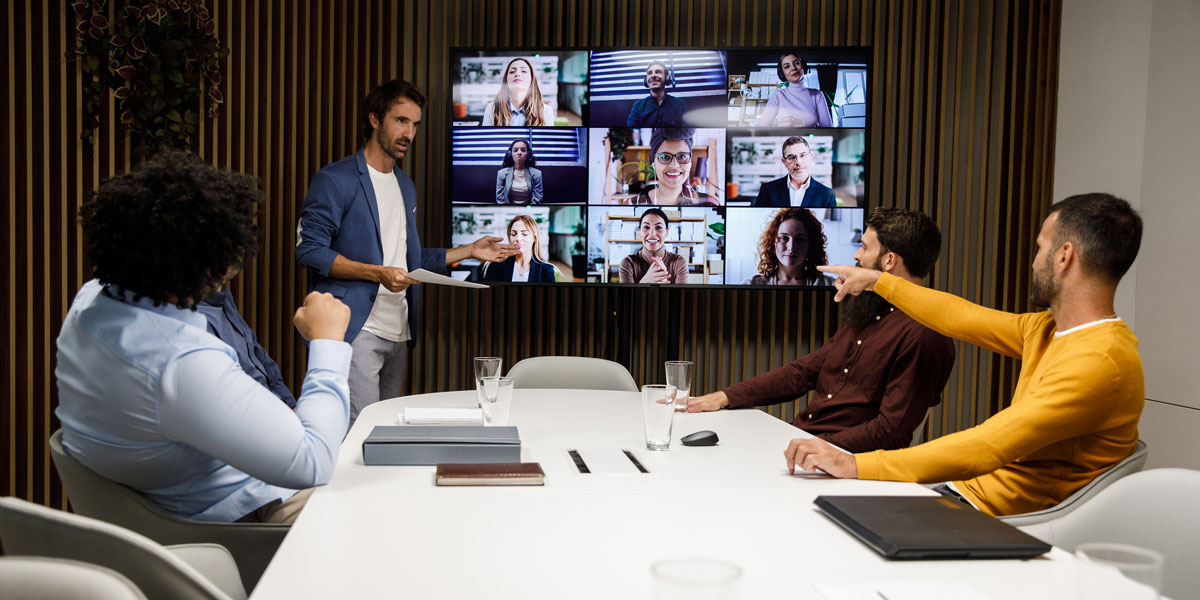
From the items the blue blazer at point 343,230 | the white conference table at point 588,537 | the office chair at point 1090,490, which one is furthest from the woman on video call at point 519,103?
the office chair at point 1090,490

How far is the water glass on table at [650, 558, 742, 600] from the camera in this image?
32.6 inches

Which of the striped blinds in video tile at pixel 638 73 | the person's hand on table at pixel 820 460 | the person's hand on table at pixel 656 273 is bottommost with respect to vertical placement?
the person's hand on table at pixel 820 460

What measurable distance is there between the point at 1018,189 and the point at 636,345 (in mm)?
2594

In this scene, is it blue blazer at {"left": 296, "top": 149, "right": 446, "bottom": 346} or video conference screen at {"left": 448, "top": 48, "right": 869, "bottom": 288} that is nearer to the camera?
blue blazer at {"left": 296, "top": 149, "right": 446, "bottom": 346}

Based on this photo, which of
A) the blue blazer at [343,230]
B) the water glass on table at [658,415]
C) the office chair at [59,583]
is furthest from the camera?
the blue blazer at [343,230]

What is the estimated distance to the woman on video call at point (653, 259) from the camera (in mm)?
5066

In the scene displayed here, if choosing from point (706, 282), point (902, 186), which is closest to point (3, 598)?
point (706, 282)

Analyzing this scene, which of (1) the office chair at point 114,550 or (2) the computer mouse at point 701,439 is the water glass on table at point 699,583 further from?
(2) the computer mouse at point 701,439

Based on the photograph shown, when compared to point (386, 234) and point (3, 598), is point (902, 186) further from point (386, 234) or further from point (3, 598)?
point (3, 598)

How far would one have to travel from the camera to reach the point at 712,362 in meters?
5.73

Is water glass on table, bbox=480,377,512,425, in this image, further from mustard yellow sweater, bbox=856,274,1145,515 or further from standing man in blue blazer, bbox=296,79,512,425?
standing man in blue blazer, bbox=296,79,512,425

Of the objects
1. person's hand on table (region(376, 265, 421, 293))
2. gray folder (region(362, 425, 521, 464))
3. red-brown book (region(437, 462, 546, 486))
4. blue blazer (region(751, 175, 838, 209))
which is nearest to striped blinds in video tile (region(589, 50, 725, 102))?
blue blazer (region(751, 175, 838, 209))

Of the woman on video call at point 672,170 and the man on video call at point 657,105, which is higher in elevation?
the man on video call at point 657,105

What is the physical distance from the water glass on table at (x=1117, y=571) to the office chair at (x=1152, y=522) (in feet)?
2.80
